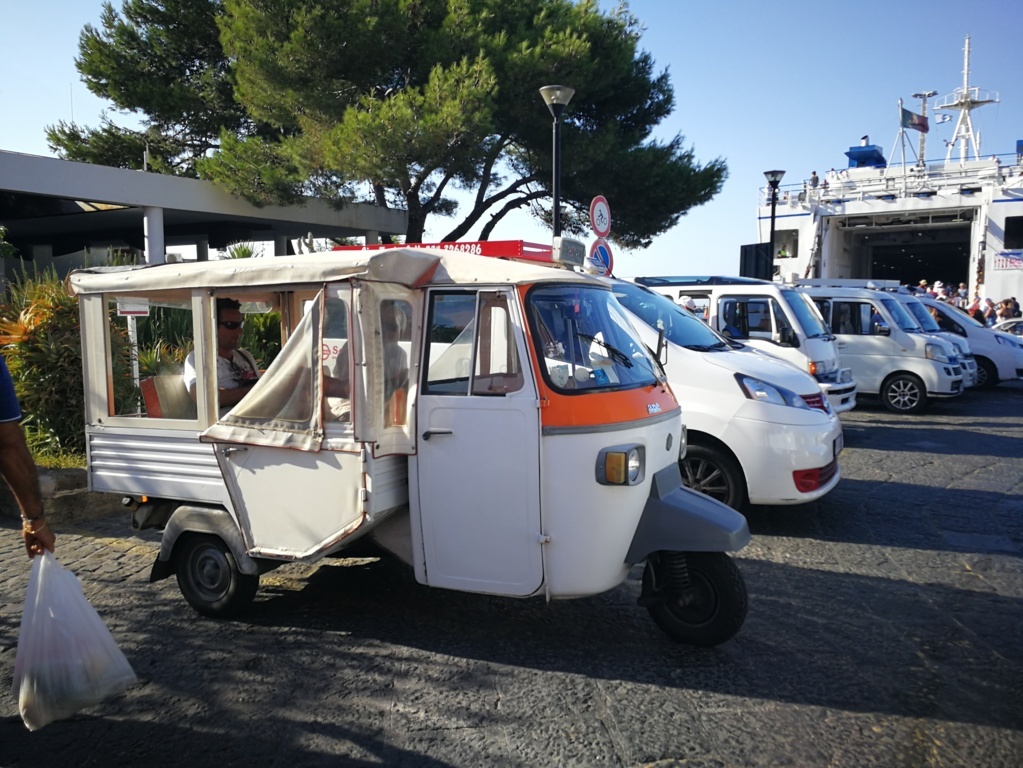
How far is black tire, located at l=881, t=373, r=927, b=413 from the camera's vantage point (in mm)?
12414

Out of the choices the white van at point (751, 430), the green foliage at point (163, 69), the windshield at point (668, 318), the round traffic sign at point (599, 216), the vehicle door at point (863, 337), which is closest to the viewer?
the white van at point (751, 430)

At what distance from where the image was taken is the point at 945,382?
12.2m

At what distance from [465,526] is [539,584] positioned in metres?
0.46

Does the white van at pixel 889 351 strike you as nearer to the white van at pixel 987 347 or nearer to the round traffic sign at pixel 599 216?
the white van at pixel 987 347

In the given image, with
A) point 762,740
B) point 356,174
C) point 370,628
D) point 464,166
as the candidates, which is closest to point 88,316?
point 370,628

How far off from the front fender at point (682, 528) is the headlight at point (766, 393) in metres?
2.30

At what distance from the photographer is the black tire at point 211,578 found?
14.9 ft

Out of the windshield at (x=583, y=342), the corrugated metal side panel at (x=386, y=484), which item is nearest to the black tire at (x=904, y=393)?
the windshield at (x=583, y=342)

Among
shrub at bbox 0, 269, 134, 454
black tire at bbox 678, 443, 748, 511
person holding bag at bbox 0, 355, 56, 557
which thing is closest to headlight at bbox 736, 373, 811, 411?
black tire at bbox 678, 443, 748, 511

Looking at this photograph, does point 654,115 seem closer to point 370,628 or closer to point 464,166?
point 464,166

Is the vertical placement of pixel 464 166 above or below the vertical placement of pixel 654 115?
below

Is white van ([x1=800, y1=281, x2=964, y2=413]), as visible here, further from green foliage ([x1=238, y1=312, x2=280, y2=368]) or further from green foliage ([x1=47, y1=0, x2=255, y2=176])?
green foliage ([x1=47, y1=0, x2=255, y2=176])

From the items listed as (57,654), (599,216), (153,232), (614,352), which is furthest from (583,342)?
(153,232)

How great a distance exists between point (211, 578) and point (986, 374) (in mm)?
16025
